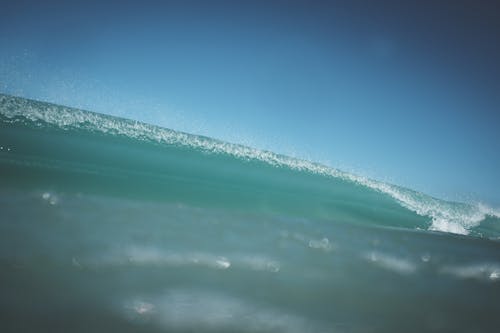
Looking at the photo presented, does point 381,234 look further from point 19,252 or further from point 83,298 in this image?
point 19,252

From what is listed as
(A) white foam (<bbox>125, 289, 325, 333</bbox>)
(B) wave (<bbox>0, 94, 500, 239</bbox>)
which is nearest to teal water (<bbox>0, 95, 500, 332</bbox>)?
(A) white foam (<bbox>125, 289, 325, 333</bbox>)

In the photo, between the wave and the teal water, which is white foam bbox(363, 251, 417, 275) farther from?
the wave

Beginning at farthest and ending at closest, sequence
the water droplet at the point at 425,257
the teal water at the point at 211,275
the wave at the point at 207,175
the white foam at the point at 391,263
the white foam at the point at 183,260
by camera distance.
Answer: the wave at the point at 207,175, the water droplet at the point at 425,257, the white foam at the point at 391,263, the white foam at the point at 183,260, the teal water at the point at 211,275

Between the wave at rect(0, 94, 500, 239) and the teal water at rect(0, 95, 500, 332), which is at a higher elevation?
the wave at rect(0, 94, 500, 239)

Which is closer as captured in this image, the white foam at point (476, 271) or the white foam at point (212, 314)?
the white foam at point (212, 314)

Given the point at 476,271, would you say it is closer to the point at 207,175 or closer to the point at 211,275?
the point at 211,275

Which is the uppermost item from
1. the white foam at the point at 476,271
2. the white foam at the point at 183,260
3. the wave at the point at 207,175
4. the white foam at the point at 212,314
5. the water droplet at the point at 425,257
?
the wave at the point at 207,175

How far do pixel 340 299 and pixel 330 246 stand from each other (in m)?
1.33

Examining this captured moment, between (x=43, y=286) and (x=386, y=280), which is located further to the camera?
(x=386, y=280)

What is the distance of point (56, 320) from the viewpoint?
212cm

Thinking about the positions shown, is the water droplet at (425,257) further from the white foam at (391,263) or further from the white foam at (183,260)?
the white foam at (183,260)

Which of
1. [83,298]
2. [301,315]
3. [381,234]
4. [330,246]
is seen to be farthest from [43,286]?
[381,234]

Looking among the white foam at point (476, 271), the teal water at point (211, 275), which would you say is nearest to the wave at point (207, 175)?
the teal water at point (211, 275)

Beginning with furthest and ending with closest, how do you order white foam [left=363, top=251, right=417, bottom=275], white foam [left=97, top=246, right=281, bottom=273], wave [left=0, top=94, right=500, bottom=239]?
wave [left=0, top=94, right=500, bottom=239]
white foam [left=363, top=251, right=417, bottom=275]
white foam [left=97, top=246, right=281, bottom=273]
